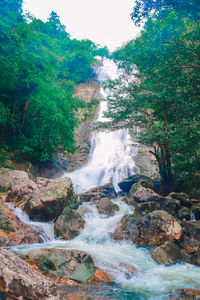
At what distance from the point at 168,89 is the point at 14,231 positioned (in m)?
7.82

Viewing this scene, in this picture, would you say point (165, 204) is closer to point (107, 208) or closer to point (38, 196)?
point (107, 208)

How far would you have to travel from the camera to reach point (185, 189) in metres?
10.9

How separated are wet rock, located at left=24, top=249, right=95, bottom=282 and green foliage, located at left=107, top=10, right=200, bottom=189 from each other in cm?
543

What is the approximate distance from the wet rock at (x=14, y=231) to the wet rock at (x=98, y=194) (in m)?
4.58

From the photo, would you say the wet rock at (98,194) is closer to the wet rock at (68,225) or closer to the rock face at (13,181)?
the rock face at (13,181)

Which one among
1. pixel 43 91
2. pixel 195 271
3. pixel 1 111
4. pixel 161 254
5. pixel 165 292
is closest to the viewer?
pixel 165 292

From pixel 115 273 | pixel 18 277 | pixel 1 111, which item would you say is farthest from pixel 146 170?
pixel 18 277

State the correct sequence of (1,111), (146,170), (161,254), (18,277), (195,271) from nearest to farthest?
(18,277)
(195,271)
(161,254)
(1,111)
(146,170)

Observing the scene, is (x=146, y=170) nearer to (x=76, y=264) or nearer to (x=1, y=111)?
(x=1, y=111)

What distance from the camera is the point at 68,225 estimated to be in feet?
22.5

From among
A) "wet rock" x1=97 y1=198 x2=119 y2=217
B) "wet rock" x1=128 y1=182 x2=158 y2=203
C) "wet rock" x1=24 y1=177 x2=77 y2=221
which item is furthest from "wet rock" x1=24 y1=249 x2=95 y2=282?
"wet rock" x1=128 y1=182 x2=158 y2=203

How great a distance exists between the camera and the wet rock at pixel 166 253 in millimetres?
5281

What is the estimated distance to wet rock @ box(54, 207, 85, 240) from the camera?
656cm

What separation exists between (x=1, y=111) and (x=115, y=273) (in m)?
9.76
